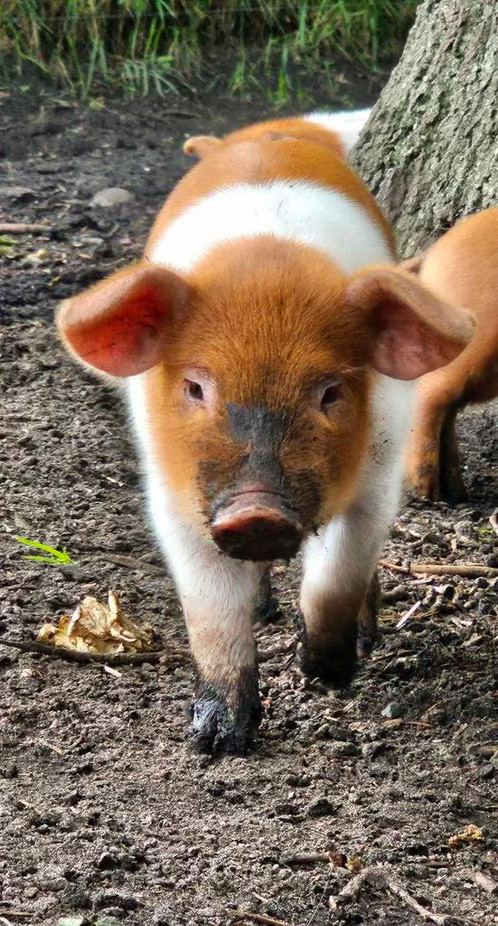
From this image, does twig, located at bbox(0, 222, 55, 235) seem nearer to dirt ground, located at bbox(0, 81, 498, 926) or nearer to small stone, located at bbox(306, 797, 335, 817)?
dirt ground, located at bbox(0, 81, 498, 926)

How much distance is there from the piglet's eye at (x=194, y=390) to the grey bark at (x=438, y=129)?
8.61 ft

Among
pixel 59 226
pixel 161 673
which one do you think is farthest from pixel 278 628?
pixel 59 226

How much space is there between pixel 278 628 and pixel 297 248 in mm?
1479

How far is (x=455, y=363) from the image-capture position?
538cm

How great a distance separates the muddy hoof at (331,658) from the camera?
14.1 ft

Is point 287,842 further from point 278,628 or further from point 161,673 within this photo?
point 278,628

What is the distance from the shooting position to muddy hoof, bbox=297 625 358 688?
14.1 feet

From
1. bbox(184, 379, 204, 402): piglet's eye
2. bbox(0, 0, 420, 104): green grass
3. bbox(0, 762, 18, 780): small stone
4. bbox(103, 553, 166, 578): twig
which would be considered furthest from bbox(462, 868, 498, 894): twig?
bbox(0, 0, 420, 104): green grass

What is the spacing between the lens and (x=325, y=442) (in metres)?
3.50

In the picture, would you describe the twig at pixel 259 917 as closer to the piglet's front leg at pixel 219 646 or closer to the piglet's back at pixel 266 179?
the piglet's front leg at pixel 219 646

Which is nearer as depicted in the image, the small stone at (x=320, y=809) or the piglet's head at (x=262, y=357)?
the piglet's head at (x=262, y=357)

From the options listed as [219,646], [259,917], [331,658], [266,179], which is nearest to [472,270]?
[266,179]

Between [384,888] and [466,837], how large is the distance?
0.34 m

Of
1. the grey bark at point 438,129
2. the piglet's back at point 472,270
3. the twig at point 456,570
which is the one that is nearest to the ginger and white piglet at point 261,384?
the twig at point 456,570
